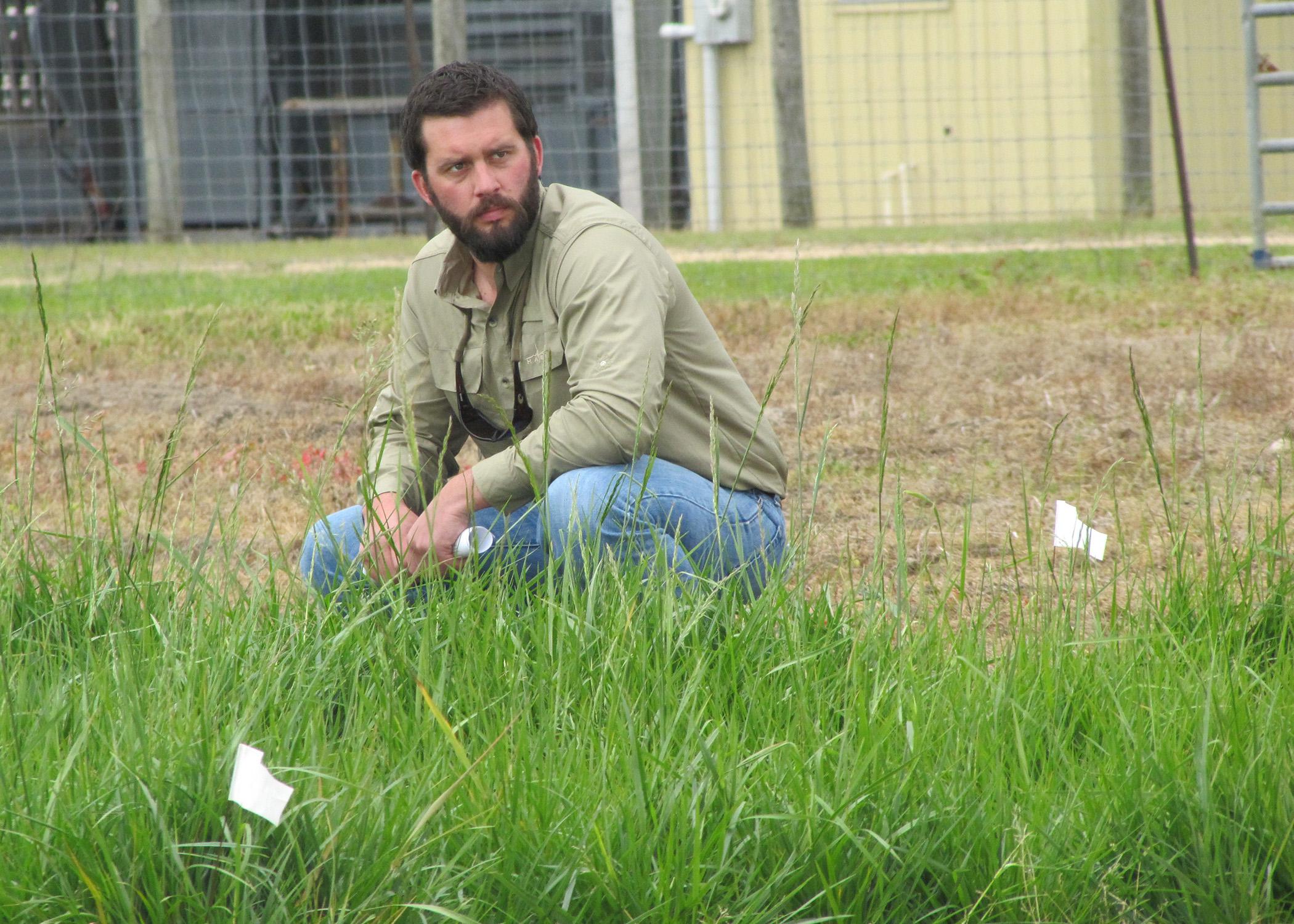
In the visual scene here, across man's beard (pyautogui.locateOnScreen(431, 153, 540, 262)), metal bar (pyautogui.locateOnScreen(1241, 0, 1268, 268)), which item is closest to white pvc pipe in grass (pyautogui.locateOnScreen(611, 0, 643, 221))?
metal bar (pyautogui.locateOnScreen(1241, 0, 1268, 268))

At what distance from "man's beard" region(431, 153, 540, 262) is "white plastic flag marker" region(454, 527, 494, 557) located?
0.58m

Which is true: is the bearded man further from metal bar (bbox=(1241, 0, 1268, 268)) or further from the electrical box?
the electrical box

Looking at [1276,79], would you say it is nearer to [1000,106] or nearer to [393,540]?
[1000,106]

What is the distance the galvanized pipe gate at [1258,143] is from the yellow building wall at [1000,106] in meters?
5.51

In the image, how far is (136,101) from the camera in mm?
19203

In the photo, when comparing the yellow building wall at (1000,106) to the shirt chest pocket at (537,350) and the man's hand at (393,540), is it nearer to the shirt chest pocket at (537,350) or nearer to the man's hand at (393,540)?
the shirt chest pocket at (537,350)

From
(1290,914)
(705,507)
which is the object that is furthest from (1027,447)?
(1290,914)

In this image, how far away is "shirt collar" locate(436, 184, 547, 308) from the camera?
295cm

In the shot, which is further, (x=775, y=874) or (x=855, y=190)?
(x=855, y=190)

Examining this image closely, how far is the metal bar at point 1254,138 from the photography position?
840 centimetres

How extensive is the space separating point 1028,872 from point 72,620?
5.23ft

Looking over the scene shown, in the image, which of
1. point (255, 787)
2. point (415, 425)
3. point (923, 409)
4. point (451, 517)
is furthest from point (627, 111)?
point (255, 787)

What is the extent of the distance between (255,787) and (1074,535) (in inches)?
50.9

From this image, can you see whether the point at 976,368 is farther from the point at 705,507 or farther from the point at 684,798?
the point at 684,798
